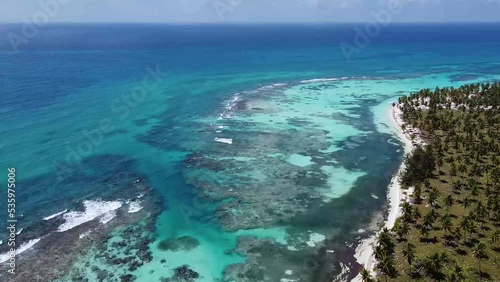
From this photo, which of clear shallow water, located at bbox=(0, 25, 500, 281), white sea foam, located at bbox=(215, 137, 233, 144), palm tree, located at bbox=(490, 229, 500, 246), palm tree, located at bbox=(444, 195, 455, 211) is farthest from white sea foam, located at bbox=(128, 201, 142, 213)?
palm tree, located at bbox=(490, 229, 500, 246)

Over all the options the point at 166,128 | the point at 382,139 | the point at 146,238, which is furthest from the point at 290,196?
the point at 166,128

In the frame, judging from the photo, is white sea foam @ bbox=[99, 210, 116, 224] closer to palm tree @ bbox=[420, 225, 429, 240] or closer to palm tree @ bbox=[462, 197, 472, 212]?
palm tree @ bbox=[420, 225, 429, 240]

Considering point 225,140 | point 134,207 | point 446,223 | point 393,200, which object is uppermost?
point 225,140

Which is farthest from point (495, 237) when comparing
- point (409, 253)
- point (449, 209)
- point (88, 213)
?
point (88, 213)

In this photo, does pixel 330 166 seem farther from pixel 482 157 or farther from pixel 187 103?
pixel 187 103

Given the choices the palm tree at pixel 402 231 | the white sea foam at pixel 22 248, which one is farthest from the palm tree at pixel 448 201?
the white sea foam at pixel 22 248

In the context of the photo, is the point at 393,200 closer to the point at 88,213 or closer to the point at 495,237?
the point at 495,237

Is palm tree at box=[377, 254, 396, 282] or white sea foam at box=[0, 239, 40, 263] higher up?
white sea foam at box=[0, 239, 40, 263]
